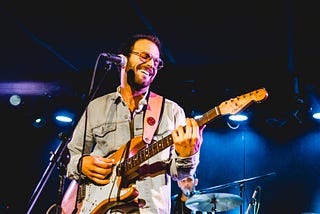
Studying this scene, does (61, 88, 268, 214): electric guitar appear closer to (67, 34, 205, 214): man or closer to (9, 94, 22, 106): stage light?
(67, 34, 205, 214): man

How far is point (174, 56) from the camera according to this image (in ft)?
23.2

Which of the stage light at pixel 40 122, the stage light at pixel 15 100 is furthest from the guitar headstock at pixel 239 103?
the stage light at pixel 15 100

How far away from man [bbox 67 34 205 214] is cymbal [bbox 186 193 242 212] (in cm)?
332

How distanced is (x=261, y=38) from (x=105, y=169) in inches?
160

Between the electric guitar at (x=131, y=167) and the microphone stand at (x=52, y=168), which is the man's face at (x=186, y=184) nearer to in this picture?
the electric guitar at (x=131, y=167)

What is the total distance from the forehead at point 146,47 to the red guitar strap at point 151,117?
37cm

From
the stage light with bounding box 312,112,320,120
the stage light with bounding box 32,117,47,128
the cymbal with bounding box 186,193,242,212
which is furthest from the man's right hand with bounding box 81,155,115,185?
the stage light with bounding box 312,112,320,120

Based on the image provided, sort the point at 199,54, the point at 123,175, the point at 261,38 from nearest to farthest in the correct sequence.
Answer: the point at 123,175
the point at 261,38
the point at 199,54

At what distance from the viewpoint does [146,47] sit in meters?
3.41

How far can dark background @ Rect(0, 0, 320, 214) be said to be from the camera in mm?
5680

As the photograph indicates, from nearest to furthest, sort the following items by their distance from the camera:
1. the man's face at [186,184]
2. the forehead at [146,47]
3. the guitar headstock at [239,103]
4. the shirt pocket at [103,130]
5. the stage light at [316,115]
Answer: the guitar headstock at [239,103], the shirt pocket at [103,130], the forehead at [146,47], the man's face at [186,184], the stage light at [316,115]

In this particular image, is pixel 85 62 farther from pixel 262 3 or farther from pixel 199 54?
pixel 262 3

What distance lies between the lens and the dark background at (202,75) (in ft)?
18.6

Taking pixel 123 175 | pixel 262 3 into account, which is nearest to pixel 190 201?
pixel 262 3
